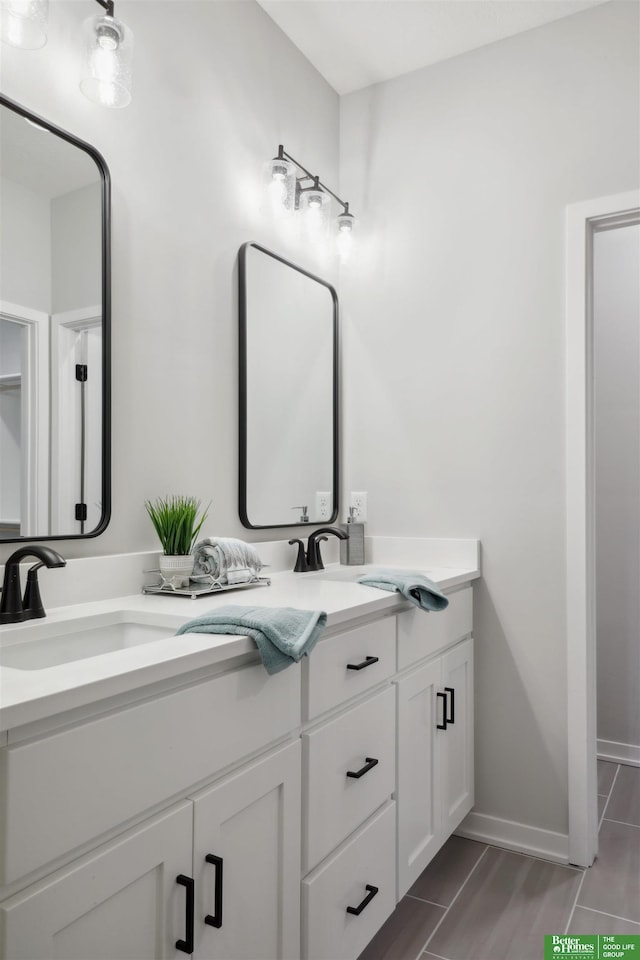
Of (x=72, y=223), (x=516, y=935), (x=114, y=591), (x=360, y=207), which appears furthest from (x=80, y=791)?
(x=360, y=207)

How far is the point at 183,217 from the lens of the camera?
1.83 m

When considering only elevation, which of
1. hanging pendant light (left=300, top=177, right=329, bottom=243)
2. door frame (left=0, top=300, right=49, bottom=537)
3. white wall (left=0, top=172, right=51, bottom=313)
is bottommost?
door frame (left=0, top=300, right=49, bottom=537)

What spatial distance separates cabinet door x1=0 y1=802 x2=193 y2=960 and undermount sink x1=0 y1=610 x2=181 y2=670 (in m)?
0.40

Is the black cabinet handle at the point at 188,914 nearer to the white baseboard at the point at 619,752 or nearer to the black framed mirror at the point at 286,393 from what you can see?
the black framed mirror at the point at 286,393

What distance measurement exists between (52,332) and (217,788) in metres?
0.96

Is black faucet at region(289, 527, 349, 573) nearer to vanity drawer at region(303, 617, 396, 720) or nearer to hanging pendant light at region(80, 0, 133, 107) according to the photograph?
vanity drawer at region(303, 617, 396, 720)

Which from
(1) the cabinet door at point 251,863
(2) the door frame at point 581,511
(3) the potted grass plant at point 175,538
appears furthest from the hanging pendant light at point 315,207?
(1) the cabinet door at point 251,863

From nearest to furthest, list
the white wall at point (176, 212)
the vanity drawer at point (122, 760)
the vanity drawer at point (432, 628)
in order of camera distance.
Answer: the vanity drawer at point (122, 760) → the white wall at point (176, 212) → the vanity drawer at point (432, 628)

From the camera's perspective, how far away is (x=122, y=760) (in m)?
0.89

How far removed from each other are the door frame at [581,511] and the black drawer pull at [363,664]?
2.80 ft

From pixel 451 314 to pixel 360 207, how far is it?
59 cm

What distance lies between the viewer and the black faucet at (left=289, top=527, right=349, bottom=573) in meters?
2.13

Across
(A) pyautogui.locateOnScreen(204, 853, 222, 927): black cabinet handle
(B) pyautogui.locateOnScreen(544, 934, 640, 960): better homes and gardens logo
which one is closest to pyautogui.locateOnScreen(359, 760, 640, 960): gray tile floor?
(B) pyautogui.locateOnScreen(544, 934, 640, 960): better homes and gardens logo

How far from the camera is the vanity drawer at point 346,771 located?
4.22 feet
